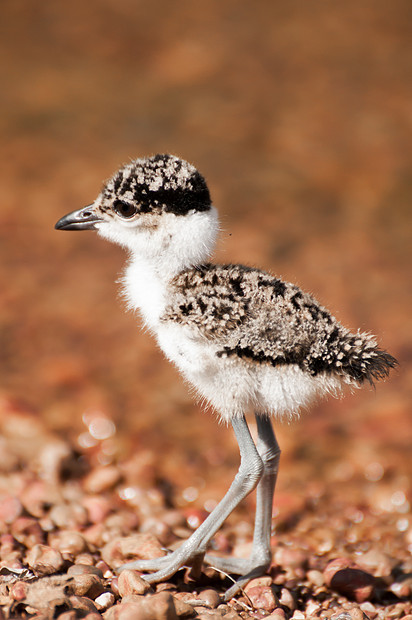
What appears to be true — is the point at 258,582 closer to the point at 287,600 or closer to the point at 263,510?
the point at 287,600

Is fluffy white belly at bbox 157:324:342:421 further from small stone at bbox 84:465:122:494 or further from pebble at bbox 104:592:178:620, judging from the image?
small stone at bbox 84:465:122:494

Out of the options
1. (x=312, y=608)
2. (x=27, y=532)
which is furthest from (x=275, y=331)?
(x=27, y=532)

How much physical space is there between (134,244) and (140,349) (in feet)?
8.16

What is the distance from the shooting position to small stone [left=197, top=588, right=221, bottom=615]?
2.64 meters

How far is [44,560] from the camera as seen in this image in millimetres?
2797

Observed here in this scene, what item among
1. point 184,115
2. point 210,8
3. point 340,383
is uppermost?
point 210,8

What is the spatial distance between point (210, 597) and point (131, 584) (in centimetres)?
31

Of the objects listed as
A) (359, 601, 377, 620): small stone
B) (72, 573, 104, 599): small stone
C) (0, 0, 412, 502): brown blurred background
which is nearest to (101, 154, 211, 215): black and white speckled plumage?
(72, 573, 104, 599): small stone

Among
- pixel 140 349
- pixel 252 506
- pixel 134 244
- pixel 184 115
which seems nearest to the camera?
pixel 134 244

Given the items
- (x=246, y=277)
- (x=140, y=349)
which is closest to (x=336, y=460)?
(x=140, y=349)

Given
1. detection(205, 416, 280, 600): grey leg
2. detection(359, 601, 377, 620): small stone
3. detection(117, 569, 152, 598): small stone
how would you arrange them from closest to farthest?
detection(117, 569, 152, 598): small stone, detection(359, 601, 377, 620): small stone, detection(205, 416, 280, 600): grey leg

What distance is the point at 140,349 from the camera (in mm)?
5219

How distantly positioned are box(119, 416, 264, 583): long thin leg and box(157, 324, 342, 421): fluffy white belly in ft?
0.50

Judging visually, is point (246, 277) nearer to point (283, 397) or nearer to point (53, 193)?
point (283, 397)
